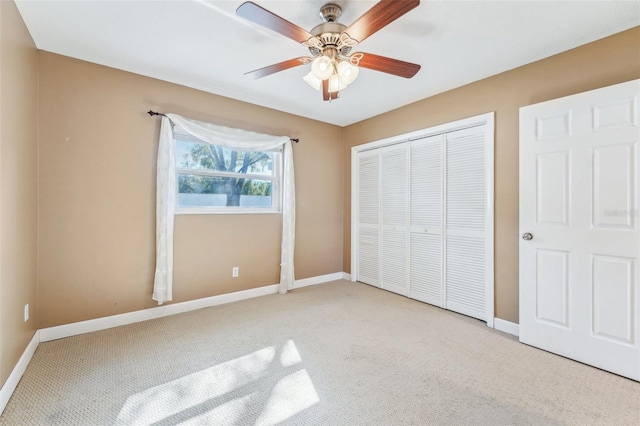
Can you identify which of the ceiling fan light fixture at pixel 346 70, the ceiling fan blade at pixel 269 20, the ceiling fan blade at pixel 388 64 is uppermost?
the ceiling fan blade at pixel 269 20

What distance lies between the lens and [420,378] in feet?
6.47

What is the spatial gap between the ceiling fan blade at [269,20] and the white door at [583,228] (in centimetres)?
207

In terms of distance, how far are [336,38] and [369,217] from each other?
2.76 meters

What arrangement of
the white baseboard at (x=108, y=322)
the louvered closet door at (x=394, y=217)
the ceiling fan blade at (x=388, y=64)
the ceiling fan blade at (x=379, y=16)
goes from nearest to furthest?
the ceiling fan blade at (x=379, y=16)
the white baseboard at (x=108, y=322)
the ceiling fan blade at (x=388, y=64)
the louvered closet door at (x=394, y=217)

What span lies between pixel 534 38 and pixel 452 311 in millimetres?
2678

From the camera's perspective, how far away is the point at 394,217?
390 cm

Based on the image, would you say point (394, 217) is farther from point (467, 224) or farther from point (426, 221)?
point (467, 224)

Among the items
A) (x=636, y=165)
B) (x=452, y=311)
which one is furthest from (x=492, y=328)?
(x=636, y=165)

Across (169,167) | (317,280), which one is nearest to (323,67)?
(169,167)

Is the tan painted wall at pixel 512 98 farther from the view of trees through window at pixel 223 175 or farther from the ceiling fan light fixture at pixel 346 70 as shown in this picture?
the view of trees through window at pixel 223 175

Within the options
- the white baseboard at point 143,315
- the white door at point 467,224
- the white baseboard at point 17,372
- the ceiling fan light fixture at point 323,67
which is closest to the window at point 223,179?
the white baseboard at point 143,315

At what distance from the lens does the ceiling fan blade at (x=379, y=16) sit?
143 cm

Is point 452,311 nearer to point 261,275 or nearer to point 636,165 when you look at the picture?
point 636,165

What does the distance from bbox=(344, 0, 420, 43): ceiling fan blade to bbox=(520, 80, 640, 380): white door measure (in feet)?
5.55
